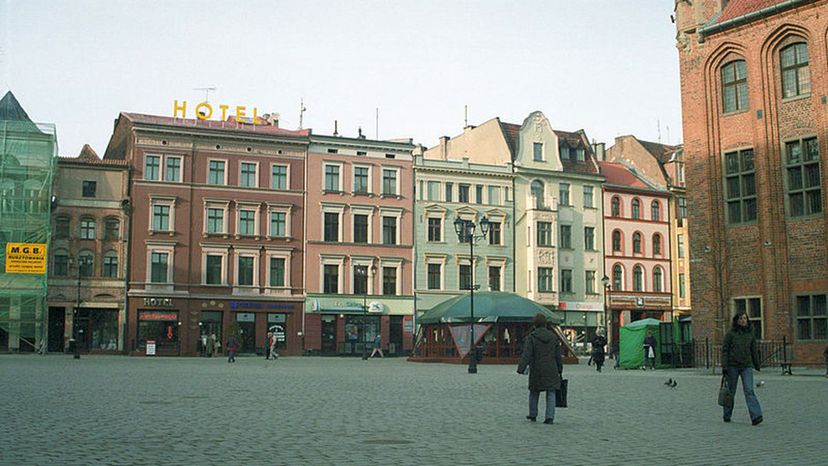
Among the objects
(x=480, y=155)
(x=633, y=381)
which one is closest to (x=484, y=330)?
(x=633, y=381)

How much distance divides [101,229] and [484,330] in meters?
27.1

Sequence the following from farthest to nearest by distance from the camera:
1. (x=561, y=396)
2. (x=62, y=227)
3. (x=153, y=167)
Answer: (x=153, y=167) < (x=62, y=227) < (x=561, y=396)

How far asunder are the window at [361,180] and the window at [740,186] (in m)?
34.0

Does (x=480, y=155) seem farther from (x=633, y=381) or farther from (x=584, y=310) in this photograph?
(x=633, y=381)

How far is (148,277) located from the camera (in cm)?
5966

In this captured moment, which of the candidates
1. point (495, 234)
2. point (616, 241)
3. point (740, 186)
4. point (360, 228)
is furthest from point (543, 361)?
point (616, 241)

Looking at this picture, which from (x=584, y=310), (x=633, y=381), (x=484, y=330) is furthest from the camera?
(x=584, y=310)

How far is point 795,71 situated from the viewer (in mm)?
34156

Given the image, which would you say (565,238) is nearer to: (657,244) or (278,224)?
(657,244)

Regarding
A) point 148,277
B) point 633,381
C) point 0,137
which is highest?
point 0,137

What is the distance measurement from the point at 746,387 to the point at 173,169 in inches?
2052

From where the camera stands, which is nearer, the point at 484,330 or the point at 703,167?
the point at 703,167

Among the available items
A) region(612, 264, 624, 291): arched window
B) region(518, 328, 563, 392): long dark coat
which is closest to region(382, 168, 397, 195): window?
region(612, 264, 624, 291): arched window

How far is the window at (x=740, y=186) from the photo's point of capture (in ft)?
115
